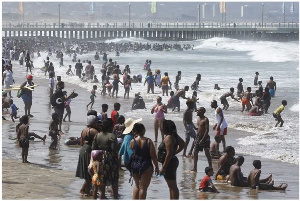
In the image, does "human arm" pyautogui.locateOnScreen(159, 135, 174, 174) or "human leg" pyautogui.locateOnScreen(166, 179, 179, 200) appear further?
"human leg" pyautogui.locateOnScreen(166, 179, 179, 200)

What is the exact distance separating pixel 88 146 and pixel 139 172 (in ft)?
3.98

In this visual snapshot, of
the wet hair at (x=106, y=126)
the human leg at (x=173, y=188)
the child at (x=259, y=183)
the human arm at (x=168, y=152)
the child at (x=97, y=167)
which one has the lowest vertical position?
the child at (x=259, y=183)

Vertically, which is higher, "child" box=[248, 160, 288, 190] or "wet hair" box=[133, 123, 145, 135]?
"wet hair" box=[133, 123, 145, 135]

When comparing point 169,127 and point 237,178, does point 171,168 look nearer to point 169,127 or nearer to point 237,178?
point 169,127

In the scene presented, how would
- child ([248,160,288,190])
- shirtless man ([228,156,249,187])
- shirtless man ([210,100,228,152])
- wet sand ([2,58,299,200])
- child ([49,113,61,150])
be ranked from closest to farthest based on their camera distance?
wet sand ([2,58,299,200]) → child ([248,160,288,190]) → shirtless man ([228,156,249,187]) → shirtless man ([210,100,228,152]) → child ([49,113,61,150])

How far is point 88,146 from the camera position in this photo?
33.2ft

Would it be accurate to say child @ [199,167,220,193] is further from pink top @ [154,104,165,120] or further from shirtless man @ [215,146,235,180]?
pink top @ [154,104,165,120]

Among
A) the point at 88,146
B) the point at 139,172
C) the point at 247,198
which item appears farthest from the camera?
the point at 247,198

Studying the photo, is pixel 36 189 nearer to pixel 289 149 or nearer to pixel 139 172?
pixel 139 172

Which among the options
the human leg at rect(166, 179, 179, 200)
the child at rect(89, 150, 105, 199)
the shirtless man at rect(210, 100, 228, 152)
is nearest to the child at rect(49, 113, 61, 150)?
the shirtless man at rect(210, 100, 228, 152)

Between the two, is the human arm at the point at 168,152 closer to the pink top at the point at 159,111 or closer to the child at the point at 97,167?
the child at the point at 97,167

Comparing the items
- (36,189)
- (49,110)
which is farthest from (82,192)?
(49,110)

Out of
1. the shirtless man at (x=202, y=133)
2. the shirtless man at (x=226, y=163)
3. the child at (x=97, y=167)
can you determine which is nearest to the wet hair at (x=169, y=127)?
the child at (x=97, y=167)

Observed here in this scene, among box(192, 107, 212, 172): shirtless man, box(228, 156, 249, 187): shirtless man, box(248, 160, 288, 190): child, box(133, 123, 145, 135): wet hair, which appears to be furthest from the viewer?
box(192, 107, 212, 172): shirtless man
